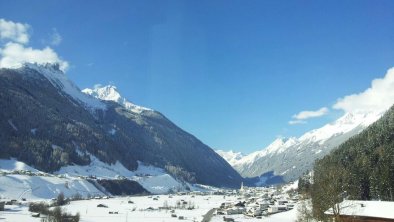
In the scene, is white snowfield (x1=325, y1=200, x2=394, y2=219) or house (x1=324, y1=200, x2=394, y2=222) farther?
white snowfield (x1=325, y1=200, x2=394, y2=219)

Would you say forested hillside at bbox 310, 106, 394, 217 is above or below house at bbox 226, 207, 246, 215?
above

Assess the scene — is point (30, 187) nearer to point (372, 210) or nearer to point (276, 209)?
point (276, 209)

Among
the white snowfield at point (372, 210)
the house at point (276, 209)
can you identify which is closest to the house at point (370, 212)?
the white snowfield at point (372, 210)

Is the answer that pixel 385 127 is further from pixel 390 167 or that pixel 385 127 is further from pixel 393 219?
pixel 393 219

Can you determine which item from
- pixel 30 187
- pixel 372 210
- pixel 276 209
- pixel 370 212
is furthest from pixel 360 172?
pixel 30 187

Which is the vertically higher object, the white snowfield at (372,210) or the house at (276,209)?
the house at (276,209)

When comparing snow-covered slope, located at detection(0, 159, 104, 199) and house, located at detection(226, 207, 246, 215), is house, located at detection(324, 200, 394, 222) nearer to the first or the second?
house, located at detection(226, 207, 246, 215)

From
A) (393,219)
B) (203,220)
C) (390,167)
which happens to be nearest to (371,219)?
(393,219)

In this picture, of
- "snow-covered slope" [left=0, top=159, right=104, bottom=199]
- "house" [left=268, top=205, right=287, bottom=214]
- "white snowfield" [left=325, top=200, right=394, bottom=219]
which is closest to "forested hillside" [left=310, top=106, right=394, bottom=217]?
"white snowfield" [left=325, top=200, right=394, bottom=219]

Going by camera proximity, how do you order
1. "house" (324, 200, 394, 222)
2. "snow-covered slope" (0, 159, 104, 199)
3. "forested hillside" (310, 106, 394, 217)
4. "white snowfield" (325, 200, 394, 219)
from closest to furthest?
"forested hillside" (310, 106, 394, 217)
"house" (324, 200, 394, 222)
"white snowfield" (325, 200, 394, 219)
"snow-covered slope" (0, 159, 104, 199)

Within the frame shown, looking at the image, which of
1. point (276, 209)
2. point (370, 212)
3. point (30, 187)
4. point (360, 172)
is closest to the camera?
point (370, 212)

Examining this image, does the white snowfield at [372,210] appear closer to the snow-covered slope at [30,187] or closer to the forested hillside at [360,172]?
the forested hillside at [360,172]

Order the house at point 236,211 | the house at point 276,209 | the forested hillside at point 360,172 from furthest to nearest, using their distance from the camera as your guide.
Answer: the house at point 236,211, the house at point 276,209, the forested hillside at point 360,172

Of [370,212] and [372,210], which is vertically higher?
[372,210]
